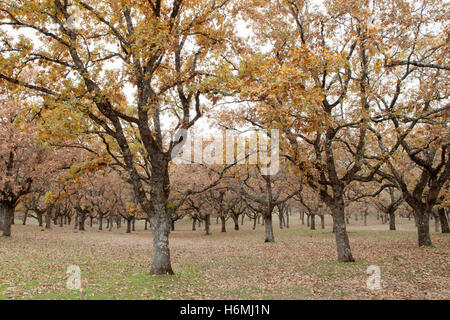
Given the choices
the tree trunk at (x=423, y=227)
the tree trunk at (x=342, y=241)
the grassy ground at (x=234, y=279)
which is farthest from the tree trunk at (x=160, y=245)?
the tree trunk at (x=423, y=227)

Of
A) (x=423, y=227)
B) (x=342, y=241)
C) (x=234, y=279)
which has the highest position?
(x=423, y=227)

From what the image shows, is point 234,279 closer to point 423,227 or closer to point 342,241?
point 342,241

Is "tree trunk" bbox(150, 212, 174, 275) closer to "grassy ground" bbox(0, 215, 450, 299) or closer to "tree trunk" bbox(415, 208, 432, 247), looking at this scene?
"grassy ground" bbox(0, 215, 450, 299)

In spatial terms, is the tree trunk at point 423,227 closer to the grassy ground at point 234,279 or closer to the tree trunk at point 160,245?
the grassy ground at point 234,279

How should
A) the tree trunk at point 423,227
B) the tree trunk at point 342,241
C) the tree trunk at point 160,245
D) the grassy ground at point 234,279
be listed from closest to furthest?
the grassy ground at point 234,279 < the tree trunk at point 160,245 < the tree trunk at point 342,241 < the tree trunk at point 423,227

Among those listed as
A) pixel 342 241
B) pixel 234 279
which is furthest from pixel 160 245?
pixel 342 241

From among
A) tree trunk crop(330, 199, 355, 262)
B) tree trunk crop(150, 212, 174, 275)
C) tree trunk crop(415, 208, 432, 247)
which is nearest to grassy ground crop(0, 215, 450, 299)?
tree trunk crop(150, 212, 174, 275)
